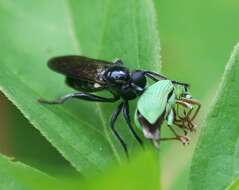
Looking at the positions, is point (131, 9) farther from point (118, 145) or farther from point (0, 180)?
point (0, 180)

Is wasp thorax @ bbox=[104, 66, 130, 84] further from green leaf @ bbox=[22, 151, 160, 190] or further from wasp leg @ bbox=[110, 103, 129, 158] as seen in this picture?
green leaf @ bbox=[22, 151, 160, 190]

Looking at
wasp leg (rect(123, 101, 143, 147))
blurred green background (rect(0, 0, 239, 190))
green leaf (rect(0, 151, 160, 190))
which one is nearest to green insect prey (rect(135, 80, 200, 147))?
wasp leg (rect(123, 101, 143, 147))

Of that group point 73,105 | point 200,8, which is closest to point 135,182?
point 73,105

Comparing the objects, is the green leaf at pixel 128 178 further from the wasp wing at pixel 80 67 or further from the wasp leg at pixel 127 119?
the wasp wing at pixel 80 67

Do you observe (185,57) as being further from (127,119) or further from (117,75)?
(127,119)

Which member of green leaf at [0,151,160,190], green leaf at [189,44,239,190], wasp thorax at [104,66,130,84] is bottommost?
wasp thorax at [104,66,130,84]

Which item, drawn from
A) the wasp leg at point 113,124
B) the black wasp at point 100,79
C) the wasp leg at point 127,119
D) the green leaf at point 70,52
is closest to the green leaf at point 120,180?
the green leaf at point 70,52
